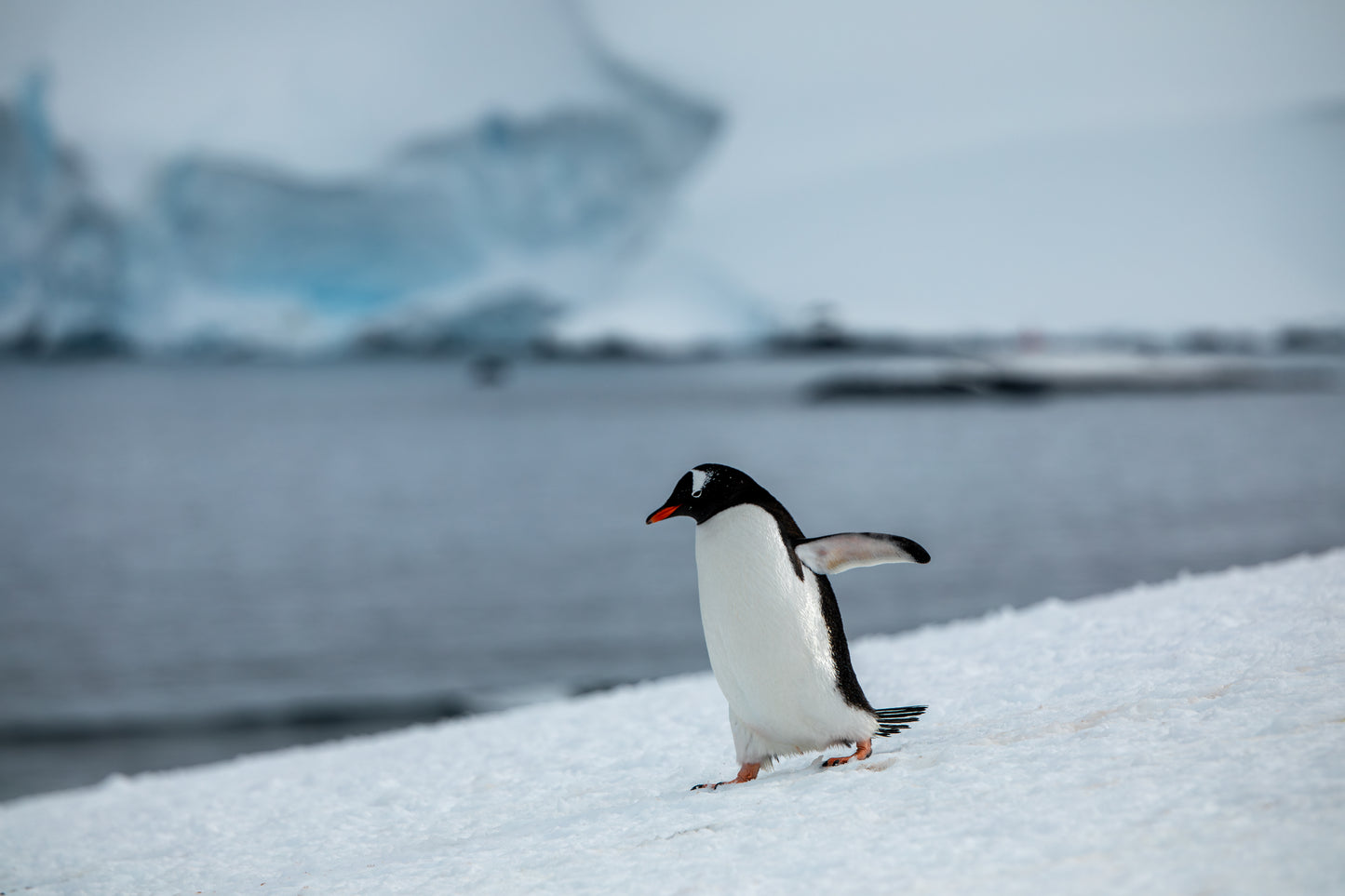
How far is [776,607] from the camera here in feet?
5.85

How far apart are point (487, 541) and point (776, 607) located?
1439 centimetres

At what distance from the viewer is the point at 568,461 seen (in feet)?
85.9

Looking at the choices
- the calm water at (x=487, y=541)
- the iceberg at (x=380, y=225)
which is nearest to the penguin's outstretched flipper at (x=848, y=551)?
the calm water at (x=487, y=541)

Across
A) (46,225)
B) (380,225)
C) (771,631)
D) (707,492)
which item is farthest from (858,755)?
(46,225)

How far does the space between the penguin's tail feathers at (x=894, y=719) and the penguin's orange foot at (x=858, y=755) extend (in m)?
0.05

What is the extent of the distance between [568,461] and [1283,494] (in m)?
14.9

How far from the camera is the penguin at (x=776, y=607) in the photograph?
1.79 metres

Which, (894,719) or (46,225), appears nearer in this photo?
(894,719)

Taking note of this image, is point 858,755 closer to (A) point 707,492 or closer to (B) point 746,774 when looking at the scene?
(B) point 746,774

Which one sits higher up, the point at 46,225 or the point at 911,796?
the point at 46,225

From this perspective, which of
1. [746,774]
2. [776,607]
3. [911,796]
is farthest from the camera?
[746,774]

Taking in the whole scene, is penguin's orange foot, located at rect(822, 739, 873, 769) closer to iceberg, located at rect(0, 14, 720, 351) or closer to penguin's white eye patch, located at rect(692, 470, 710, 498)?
penguin's white eye patch, located at rect(692, 470, 710, 498)

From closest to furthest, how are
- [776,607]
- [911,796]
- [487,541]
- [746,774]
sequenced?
[911,796]
[776,607]
[746,774]
[487,541]

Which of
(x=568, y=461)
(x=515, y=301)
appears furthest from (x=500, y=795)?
(x=515, y=301)
